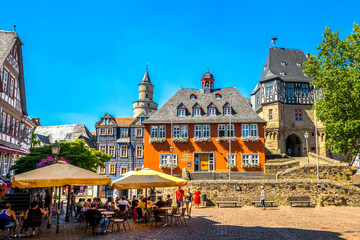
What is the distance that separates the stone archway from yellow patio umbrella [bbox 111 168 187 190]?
38965 millimetres

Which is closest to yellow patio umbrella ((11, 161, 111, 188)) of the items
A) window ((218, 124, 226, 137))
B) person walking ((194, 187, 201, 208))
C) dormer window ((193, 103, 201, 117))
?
person walking ((194, 187, 201, 208))

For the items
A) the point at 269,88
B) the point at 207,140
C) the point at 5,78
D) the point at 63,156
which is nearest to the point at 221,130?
the point at 207,140

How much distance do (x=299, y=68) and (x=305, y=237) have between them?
146 feet

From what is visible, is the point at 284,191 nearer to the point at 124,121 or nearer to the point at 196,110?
the point at 196,110

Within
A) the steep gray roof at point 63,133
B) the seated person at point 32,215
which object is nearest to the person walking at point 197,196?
the seated person at point 32,215

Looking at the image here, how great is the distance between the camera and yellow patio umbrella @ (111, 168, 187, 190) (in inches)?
547

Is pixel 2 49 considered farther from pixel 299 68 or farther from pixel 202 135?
pixel 299 68

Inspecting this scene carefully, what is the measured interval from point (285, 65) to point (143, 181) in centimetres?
4328

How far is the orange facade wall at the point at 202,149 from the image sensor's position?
36000mm

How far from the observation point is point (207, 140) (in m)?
36.3

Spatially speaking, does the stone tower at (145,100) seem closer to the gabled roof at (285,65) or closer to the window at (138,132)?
the window at (138,132)

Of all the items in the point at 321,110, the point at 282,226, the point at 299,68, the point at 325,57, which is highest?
the point at 299,68

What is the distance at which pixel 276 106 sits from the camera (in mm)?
47875

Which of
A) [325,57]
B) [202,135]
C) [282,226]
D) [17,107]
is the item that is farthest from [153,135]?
[282,226]
